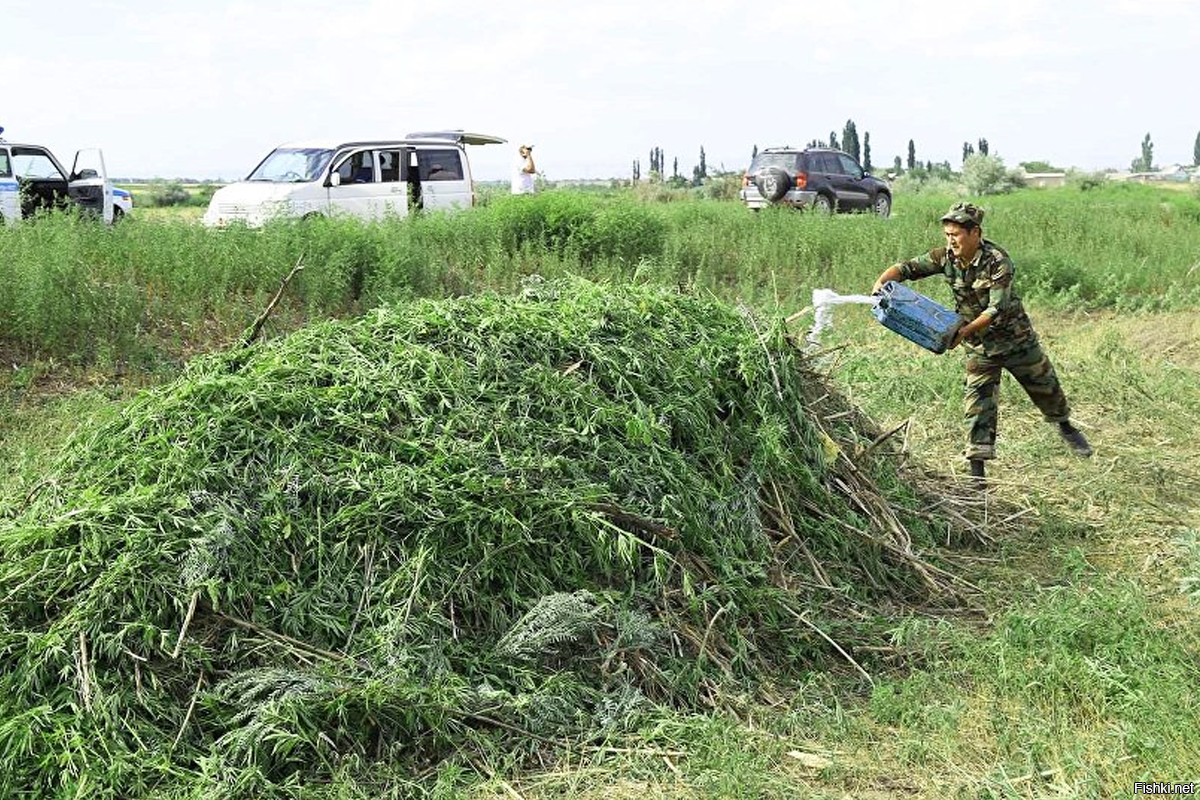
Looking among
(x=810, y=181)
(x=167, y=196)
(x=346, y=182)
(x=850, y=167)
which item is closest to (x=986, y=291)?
(x=346, y=182)

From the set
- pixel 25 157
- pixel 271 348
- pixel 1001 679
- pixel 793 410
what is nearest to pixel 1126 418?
pixel 793 410

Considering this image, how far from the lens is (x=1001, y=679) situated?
400cm

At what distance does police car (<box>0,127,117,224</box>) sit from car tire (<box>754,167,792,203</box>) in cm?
1059

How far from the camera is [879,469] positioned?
5.75m

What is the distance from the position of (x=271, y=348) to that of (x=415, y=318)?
58cm

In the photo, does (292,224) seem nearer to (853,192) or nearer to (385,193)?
(385,193)

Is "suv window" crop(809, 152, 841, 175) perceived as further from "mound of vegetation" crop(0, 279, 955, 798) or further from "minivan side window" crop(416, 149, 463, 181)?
"mound of vegetation" crop(0, 279, 955, 798)

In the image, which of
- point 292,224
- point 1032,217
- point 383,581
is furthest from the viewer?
point 1032,217

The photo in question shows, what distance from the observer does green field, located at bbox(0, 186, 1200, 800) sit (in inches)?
135

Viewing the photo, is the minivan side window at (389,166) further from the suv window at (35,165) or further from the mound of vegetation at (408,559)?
the mound of vegetation at (408,559)

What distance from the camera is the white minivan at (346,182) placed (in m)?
13.3

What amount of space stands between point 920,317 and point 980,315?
34 centimetres

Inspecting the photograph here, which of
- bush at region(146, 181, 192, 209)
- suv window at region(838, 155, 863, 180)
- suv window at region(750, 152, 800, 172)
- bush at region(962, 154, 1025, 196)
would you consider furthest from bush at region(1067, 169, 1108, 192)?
bush at region(146, 181, 192, 209)

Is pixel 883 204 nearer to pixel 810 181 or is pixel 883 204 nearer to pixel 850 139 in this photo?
pixel 810 181
